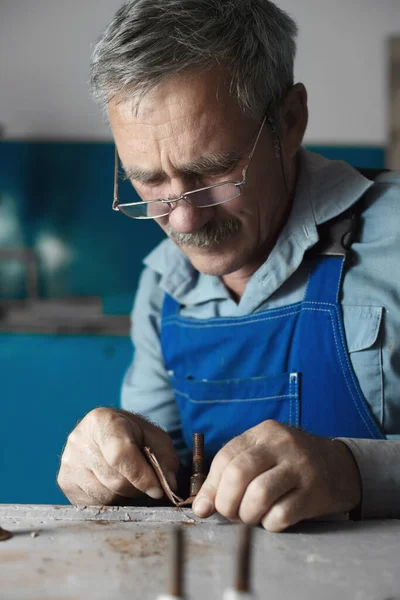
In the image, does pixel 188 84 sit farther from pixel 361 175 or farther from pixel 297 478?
pixel 297 478

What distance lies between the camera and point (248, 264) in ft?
5.68

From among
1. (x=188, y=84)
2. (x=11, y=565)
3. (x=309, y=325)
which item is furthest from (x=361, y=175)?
(x=11, y=565)

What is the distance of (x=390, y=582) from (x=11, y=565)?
19.7 inches

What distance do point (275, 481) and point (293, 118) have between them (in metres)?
0.97

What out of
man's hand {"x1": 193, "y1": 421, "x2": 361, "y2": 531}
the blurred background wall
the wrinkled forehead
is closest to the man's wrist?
man's hand {"x1": 193, "y1": 421, "x2": 361, "y2": 531}

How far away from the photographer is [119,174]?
1.75 m

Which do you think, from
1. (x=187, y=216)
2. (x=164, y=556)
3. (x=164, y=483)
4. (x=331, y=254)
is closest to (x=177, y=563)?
(x=164, y=556)

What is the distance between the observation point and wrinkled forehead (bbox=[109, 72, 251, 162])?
139cm

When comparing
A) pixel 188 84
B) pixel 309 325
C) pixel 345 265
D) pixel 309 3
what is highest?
pixel 309 3

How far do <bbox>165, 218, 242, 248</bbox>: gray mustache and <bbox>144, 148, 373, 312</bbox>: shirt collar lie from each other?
13 cm

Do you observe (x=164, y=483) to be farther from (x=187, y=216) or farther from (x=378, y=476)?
(x=187, y=216)

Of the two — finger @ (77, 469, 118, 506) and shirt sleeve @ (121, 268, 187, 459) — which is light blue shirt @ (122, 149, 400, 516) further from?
finger @ (77, 469, 118, 506)

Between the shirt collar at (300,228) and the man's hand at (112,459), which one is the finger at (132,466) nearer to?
the man's hand at (112,459)

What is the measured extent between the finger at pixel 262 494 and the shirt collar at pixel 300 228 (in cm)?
64
